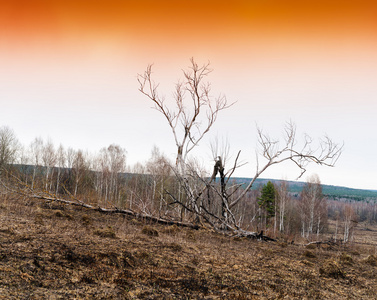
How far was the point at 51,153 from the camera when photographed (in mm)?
37062

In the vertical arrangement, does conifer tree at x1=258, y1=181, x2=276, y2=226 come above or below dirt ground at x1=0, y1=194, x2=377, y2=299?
below

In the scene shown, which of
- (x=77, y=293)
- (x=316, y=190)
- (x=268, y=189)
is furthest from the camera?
(x=268, y=189)

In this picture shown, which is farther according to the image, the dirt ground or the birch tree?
the birch tree

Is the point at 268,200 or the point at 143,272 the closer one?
the point at 143,272

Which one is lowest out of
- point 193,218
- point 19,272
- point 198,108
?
point 193,218

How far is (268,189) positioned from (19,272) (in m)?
36.7

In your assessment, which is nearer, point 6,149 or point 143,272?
point 143,272

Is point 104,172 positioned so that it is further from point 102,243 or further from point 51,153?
point 102,243

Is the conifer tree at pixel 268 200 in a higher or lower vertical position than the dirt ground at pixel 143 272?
lower

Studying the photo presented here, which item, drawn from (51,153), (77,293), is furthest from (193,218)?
(51,153)

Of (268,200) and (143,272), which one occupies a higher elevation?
(143,272)

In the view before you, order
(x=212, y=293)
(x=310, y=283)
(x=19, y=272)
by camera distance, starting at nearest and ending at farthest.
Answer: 1. (x=19, y=272)
2. (x=212, y=293)
3. (x=310, y=283)

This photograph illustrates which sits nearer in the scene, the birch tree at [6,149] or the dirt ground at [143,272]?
the dirt ground at [143,272]

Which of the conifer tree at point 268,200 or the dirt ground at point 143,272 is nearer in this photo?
the dirt ground at point 143,272
